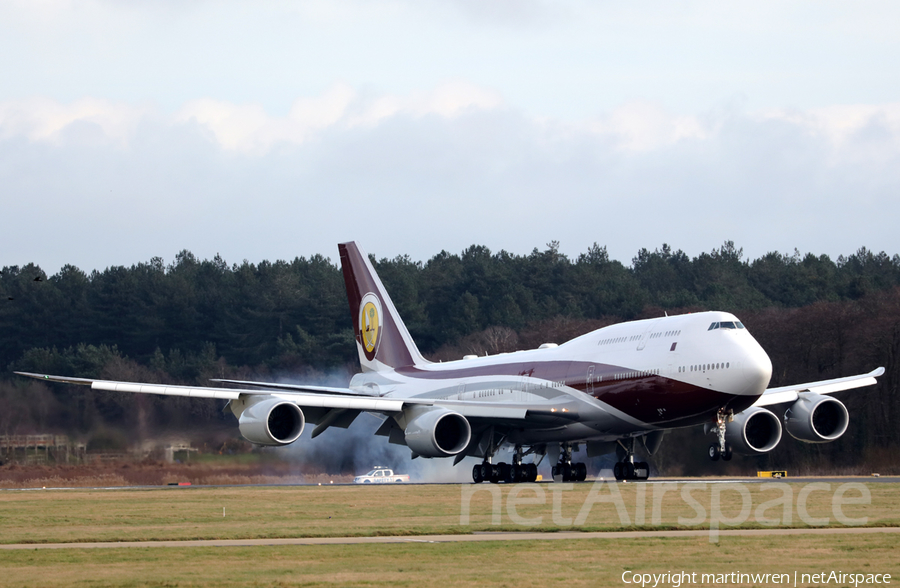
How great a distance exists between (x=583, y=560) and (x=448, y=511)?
31.6 feet

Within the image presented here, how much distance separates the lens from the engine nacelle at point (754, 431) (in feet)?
125

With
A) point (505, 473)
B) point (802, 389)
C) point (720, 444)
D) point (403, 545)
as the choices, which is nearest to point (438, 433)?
point (505, 473)

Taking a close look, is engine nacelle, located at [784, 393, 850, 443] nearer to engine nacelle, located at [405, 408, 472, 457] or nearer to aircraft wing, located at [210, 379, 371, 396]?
engine nacelle, located at [405, 408, 472, 457]

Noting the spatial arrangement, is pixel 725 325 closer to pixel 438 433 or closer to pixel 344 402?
pixel 438 433

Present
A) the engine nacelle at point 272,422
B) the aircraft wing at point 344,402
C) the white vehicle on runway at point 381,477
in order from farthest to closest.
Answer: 1. the white vehicle on runway at point 381,477
2. the aircraft wing at point 344,402
3. the engine nacelle at point 272,422

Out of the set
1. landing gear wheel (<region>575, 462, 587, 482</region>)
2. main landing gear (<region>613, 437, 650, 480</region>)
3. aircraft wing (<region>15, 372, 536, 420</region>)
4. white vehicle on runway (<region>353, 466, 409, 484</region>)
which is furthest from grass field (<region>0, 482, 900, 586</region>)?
white vehicle on runway (<region>353, 466, 409, 484</region>)

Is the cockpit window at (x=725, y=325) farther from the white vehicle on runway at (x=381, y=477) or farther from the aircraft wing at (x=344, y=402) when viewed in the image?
the white vehicle on runway at (x=381, y=477)

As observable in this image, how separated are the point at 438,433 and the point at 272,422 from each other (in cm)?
512

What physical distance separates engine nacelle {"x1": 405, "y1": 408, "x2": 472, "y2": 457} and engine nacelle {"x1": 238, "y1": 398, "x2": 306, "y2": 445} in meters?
3.48

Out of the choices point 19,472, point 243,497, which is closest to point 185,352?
point 19,472

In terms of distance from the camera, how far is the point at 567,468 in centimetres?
3997

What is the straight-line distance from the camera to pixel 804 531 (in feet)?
66.7

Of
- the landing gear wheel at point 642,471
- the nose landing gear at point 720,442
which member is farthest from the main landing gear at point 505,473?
the nose landing gear at point 720,442

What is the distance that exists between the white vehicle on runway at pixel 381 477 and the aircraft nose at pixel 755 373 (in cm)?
2105
